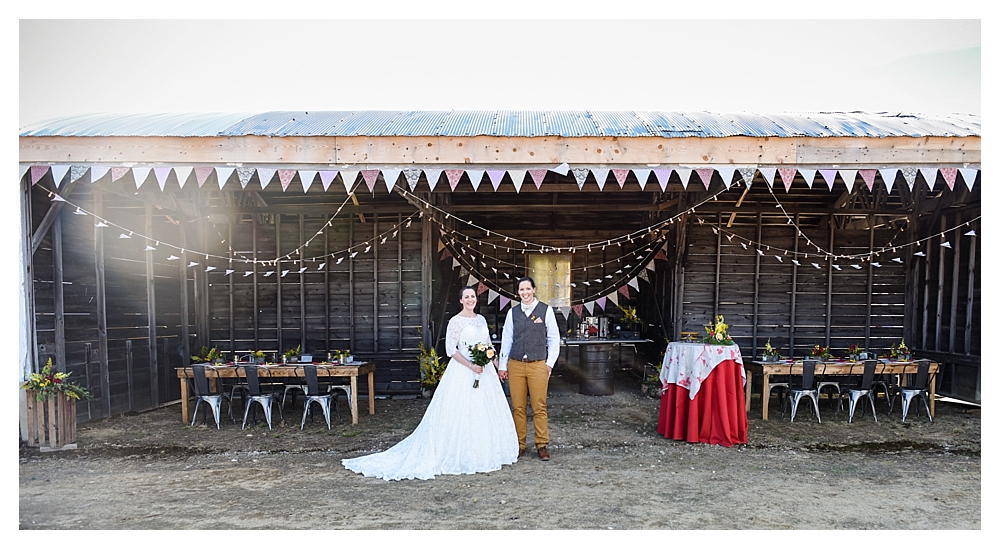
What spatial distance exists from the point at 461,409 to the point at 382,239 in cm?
457

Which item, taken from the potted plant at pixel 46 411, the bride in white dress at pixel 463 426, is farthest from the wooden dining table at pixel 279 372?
the bride in white dress at pixel 463 426

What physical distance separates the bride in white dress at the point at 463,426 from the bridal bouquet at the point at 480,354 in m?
0.05

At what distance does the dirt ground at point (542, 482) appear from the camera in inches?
157

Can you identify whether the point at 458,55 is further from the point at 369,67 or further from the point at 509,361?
the point at 509,361

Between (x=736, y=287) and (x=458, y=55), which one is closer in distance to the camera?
(x=458, y=55)

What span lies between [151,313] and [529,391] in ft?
18.6

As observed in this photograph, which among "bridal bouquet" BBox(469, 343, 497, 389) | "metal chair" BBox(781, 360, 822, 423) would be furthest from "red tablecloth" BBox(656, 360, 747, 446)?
"bridal bouquet" BBox(469, 343, 497, 389)

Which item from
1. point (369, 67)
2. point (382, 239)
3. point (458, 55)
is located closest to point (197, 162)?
point (369, 67)

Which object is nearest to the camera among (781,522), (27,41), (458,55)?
(781,522)

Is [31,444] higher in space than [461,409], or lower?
lower

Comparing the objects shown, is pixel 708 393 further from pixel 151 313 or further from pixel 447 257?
pixel 151 313

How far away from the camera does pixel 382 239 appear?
29.7 feet

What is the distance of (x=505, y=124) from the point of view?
6016 mm

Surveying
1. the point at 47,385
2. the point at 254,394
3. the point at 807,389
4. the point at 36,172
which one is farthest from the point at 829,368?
the point at 36,172
